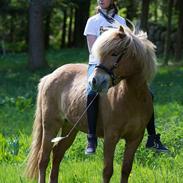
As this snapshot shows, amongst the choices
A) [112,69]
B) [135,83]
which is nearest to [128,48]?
[112,69]

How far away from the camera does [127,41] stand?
6281 millimetres

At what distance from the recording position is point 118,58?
627cm

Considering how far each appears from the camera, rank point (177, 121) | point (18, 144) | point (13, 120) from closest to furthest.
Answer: point (18, 144) → point (177, 121) → point (13, 120)

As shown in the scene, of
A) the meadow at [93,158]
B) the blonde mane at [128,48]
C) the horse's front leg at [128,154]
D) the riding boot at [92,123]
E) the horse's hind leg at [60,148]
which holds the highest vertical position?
the blonde mane at [128,48]

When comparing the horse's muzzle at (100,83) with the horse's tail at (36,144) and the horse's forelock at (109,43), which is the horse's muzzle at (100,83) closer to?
the horse's forelock at (109,43)

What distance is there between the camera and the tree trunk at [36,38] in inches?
1057

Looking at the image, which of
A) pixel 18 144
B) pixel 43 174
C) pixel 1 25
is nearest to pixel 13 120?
pixel 18 144

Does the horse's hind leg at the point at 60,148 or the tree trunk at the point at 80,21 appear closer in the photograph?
the horse's hind leg at the point at 60,148

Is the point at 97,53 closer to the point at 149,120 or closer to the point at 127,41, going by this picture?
the point at 127,41

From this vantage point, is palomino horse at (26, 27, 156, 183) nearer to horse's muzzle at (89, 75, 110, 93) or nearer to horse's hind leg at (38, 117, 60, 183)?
horse's muzzle at (89, 75, 110, 93)

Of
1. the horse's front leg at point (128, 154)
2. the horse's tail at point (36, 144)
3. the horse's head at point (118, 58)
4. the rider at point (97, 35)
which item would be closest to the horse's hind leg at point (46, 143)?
the horse's tail at point (36, 144)

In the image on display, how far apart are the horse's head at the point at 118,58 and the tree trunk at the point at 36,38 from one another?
67.7ft

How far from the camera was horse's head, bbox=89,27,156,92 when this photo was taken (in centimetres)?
616

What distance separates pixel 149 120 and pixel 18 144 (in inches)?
107
